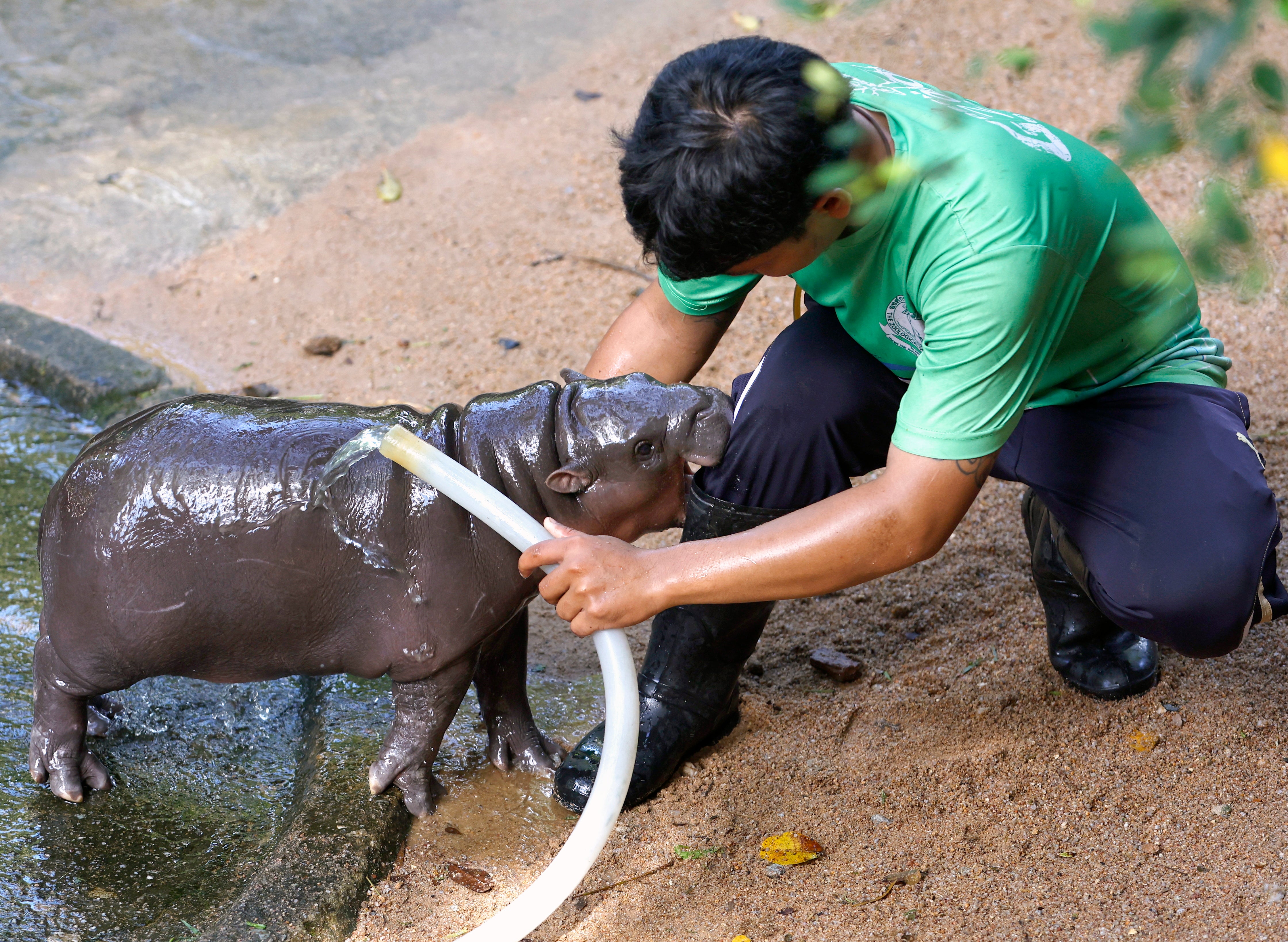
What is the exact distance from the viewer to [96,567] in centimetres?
276

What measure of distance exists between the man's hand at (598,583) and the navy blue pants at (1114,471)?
0.66m

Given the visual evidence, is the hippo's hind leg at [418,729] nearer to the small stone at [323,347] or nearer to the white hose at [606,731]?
the white hose at [606,731]

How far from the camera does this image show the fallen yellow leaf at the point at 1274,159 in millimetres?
943

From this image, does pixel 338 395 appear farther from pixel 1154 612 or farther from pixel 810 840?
pixel 1154 612

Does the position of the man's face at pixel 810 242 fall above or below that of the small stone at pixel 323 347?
above

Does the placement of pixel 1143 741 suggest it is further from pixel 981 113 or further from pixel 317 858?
pixel 317 858

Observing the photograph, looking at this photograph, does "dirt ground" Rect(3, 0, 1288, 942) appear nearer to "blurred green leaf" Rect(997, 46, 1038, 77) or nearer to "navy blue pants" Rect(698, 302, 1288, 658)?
"blurred green leaf" Rect(997, 46, 1038, 77)

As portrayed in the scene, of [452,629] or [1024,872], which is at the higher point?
[452,629]

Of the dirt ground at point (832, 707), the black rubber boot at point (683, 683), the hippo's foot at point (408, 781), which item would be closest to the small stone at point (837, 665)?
the dirt ground at point (832, 707)

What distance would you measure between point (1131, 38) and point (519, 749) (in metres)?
2.60

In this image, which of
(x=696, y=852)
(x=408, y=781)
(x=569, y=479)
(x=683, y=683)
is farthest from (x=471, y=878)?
(x=569, y=479)

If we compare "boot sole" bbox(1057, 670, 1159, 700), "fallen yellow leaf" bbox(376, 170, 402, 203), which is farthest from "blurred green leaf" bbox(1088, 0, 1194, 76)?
"fallen yellow leaf" bbox(376, 170, 402, 203)

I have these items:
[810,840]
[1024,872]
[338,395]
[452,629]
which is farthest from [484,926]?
[338,395]

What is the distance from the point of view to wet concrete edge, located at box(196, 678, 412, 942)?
257cm
